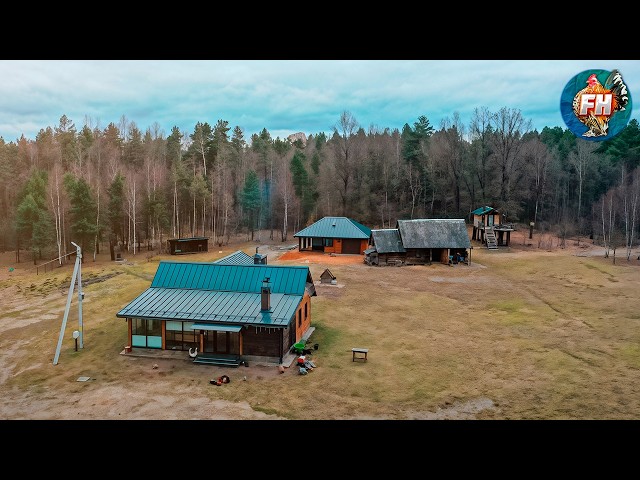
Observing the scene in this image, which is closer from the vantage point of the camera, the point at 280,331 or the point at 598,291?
the point at 280,331

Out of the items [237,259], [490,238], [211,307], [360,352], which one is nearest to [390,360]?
[360,352]

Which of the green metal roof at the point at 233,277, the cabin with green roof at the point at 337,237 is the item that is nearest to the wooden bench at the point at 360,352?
the green metal roof at the point at 233,277

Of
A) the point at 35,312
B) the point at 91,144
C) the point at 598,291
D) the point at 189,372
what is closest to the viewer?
the point at 189,372

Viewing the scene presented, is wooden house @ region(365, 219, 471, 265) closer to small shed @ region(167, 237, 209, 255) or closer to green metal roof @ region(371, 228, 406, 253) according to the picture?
green metal roof @ region(371, 228, 406, 253)

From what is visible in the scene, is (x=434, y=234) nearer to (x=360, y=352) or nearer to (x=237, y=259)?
(x=237, y=259)

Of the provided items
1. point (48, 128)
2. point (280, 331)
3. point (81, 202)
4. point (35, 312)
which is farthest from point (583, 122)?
point (48, 128)

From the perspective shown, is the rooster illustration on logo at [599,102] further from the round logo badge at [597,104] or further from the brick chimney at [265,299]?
the brick chimney at [265,299]

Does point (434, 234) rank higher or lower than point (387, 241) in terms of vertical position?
higher
